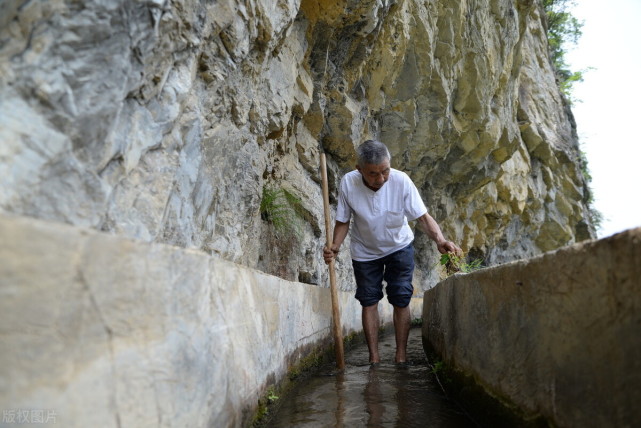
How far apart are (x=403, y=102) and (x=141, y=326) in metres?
7.19

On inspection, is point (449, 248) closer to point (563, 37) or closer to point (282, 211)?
point (282, 211)

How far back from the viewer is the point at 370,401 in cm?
263

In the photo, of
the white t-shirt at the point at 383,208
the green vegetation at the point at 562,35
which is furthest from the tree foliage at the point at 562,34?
the white t-shirt at the point at 383,208

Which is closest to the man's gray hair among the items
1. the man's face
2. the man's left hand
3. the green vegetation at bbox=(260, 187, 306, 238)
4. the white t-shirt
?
the man's face

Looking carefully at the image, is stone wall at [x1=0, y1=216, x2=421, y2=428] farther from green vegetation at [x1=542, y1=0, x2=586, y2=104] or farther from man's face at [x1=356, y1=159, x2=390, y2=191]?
green vegetation at [x1=542, y1=0, x2=586, y2=104]

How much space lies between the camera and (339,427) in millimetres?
2174

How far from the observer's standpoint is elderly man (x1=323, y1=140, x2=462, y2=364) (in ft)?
12.1

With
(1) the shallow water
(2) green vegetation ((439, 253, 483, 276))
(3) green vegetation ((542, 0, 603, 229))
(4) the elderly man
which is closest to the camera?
(1) the shallow water

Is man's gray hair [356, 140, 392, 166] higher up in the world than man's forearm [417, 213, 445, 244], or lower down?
higher up

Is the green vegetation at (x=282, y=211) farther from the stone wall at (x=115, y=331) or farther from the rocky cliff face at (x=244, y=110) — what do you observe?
the stone wall at (x=115, y=331)

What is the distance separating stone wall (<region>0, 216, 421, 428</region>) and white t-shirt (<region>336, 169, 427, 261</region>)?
6.37 ft

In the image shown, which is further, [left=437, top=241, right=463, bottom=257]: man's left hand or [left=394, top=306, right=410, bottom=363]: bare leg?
[left=394, top=306, right=410, bottom=363]: bare leg

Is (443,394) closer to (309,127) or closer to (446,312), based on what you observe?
(446,312)

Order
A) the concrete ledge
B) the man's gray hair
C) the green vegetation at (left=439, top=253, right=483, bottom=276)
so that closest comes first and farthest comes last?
the concrete ledge, the man's gray hair, the green vegetation at (left=439, top=253, right=483, bottom=276)
